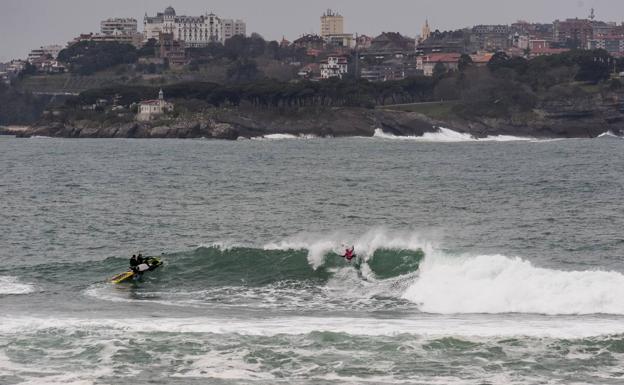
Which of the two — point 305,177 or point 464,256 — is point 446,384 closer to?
point 464,256

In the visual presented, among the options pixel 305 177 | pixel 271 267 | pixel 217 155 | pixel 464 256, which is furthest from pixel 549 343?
pixel 217 155

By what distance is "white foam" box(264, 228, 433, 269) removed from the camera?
48.2 meters

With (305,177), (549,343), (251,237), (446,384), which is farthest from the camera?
(305,177)

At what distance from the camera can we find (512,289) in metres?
40.4

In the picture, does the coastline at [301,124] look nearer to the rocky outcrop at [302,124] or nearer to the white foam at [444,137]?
the rocky outcrop at [302,124]

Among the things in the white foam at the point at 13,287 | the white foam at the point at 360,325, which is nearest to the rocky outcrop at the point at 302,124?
the white foam at the point at 13,287

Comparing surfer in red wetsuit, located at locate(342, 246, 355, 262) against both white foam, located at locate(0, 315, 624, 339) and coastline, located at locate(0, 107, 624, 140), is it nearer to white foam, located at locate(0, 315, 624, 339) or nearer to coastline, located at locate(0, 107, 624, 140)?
white foam, located at locate(0, 315, 624, 339)

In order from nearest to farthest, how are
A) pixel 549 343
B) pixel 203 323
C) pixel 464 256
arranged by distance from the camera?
pixel 549 343 < pixel 203 323 < pixel 464 256

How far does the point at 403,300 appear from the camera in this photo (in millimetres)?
41188

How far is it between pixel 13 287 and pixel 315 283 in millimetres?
10771

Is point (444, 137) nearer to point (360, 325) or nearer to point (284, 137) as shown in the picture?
point (284, 137)

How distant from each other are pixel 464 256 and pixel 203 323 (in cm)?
1322

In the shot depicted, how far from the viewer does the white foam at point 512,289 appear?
38812mm

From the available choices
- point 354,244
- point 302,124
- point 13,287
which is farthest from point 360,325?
point 302,124
